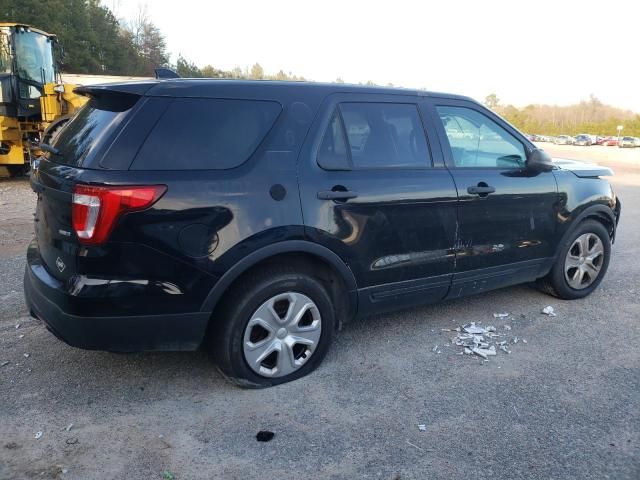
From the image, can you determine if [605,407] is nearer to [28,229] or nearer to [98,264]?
[98,264]

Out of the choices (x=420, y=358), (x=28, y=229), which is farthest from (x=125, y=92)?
(x=28, y=229)

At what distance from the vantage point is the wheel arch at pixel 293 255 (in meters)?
2.99

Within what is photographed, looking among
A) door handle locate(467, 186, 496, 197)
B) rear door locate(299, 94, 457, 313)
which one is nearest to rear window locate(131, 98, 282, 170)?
rear door locate(299, 94, 457, 313)

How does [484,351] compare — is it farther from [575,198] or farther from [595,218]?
[595,218]

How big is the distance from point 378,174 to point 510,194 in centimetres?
128

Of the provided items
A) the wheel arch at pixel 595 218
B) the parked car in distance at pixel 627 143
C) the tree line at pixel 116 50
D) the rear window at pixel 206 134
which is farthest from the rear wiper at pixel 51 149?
the parked car in distance at pixel 627 143

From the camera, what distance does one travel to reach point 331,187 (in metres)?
3.30

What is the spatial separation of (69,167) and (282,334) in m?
1.57

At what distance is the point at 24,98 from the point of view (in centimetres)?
1199

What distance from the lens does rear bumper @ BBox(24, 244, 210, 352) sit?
2822mm

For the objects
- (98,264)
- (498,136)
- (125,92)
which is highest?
(125,92)

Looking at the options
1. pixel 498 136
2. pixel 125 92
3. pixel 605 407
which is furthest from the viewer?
pixel 498 136

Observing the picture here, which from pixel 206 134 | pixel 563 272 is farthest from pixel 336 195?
pixel 563 272

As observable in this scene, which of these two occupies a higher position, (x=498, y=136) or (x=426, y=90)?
(x=426, y=90)
